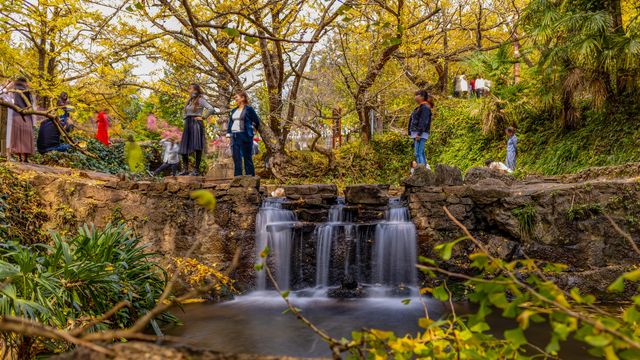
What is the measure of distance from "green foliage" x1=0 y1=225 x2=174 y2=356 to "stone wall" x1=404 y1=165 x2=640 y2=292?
16.2 feet

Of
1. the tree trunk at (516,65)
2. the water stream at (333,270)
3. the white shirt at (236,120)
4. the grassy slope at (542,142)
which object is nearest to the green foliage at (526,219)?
the water stream at (333,270)

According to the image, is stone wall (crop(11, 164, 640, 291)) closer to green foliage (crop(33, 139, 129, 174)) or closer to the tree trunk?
green foliage (crop(33, 139, 129, 174))

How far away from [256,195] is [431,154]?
371 inches

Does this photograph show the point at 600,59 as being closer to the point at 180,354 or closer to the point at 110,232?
the point at 110,232

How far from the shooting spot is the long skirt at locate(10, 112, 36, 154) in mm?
10172

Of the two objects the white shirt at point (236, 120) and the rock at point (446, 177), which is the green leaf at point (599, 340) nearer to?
the rock at point (446, 177)

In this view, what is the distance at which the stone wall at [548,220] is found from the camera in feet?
23.7

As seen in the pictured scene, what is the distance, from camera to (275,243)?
28.1ft

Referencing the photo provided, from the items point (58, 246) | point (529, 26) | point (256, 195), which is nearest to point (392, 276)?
point (256, 195)

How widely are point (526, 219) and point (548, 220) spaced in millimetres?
350

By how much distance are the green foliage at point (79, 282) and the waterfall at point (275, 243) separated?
9.08ft

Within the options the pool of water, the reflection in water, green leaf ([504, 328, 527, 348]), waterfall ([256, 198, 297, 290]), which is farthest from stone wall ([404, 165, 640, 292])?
green leaf ([504, 328, 527, 348])

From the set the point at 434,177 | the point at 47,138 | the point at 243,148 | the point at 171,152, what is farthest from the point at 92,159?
the point at 434,177

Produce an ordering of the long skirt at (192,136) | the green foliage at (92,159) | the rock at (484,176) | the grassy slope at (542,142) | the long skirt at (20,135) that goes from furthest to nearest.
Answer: the green foliage at (92,159) → the grassy slope at (542,142) → the long skirt at (20,135) → the long skirt at (192,136) → the rock at (484,176)
